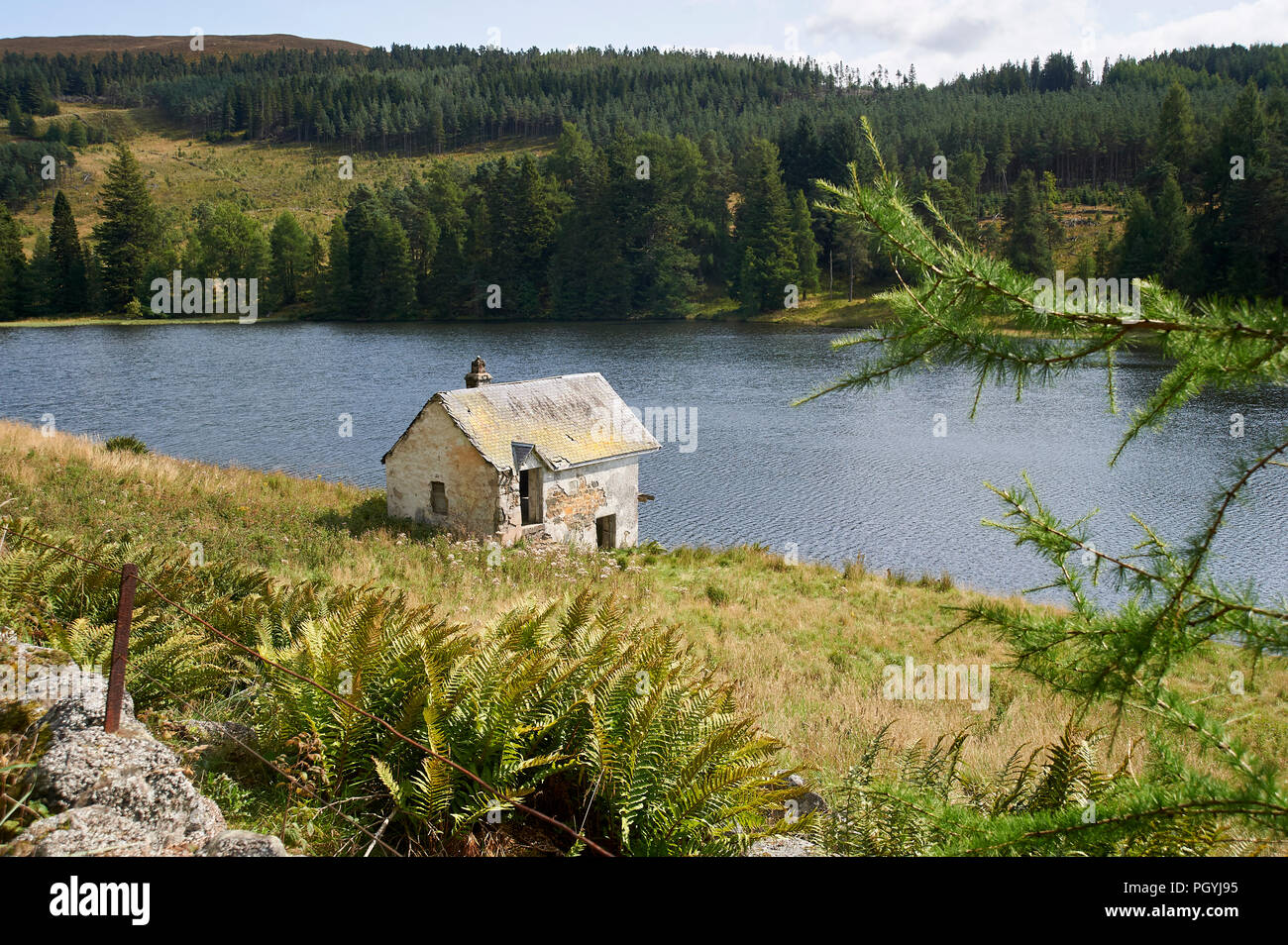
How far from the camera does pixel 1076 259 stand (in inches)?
2817

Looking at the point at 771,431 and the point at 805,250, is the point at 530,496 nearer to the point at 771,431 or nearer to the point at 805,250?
the point at 771,431

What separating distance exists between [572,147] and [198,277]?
42.3m

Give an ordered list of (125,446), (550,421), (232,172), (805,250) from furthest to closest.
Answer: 1. (232,172)
2. (805,250)
3. (125,446)
4. (550,421)

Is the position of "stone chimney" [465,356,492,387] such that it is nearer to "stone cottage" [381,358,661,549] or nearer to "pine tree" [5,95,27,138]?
"stone cottage" [381,358,661,549]

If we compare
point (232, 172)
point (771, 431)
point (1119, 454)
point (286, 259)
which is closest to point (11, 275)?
point (286, 259)

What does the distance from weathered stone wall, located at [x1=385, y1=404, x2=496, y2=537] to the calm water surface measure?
7942 millimetres

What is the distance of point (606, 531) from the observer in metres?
27.2

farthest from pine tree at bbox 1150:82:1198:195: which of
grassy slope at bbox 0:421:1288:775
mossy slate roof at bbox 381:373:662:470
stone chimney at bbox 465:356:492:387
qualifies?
stone chimney at bbox 465:356:492:387

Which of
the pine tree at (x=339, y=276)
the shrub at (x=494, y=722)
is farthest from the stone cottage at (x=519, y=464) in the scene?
the pine tree at (x=339, y=276)

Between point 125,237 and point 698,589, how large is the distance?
92.4m

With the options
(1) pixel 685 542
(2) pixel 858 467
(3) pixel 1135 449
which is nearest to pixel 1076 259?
(3) pixel 1135 449

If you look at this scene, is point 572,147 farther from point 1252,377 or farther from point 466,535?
point 1252,377

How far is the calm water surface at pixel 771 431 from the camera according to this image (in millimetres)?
30828

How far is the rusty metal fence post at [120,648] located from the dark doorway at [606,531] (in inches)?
862
